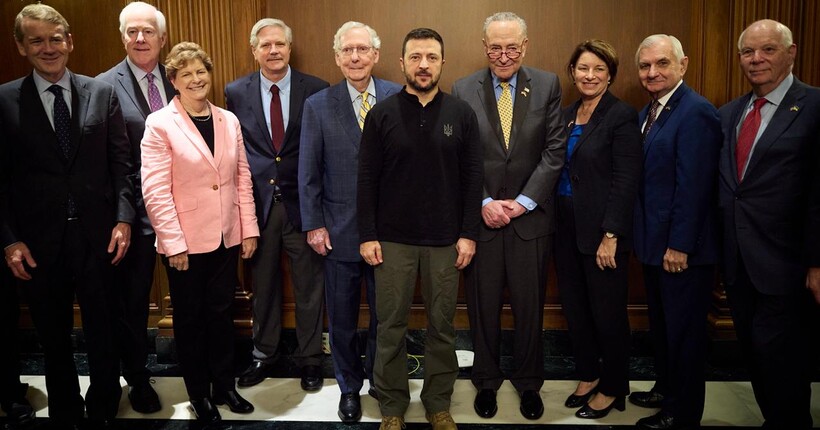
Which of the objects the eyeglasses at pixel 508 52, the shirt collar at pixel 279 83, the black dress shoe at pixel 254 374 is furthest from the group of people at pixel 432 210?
the black dress shoe at pixel 254 374

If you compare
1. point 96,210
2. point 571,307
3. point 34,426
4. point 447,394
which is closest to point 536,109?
point 571,307

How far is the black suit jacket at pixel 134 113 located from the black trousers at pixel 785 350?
2.73 meters

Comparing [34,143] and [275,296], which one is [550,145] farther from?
[34,143]

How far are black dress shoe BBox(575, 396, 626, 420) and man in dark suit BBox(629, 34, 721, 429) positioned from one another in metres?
0.21

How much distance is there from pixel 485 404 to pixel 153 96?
88.4 inches

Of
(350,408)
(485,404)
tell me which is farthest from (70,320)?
(485,404)

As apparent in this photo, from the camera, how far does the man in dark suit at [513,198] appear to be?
297 centimetres

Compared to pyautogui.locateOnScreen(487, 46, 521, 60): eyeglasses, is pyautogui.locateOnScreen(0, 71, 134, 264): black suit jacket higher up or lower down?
lower down

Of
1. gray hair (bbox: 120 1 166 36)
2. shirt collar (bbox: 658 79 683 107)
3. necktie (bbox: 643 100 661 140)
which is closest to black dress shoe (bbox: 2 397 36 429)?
gray hair (bbox: 120 1 166 36)

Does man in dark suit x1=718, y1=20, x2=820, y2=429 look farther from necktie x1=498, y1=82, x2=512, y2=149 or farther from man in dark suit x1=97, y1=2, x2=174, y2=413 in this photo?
man in dark suit x1=97, y1=2, x2=174, y2=413

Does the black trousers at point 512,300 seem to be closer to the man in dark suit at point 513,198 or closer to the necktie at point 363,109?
the man in dark suit at point 513,198

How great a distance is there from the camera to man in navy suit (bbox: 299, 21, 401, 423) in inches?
120

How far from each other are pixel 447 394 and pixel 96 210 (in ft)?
5.77

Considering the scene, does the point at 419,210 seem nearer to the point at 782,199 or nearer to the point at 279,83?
the point at 279,83
